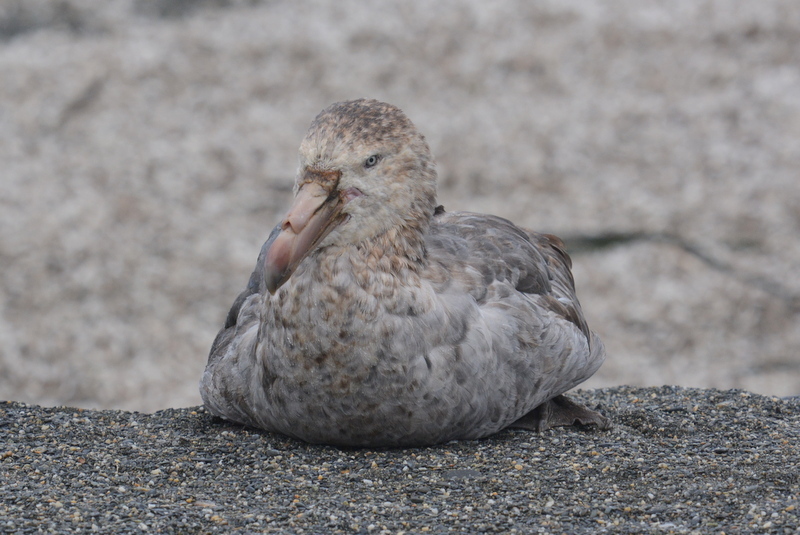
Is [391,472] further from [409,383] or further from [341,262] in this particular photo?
[341,262]

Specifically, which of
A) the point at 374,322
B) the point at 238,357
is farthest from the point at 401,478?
the point at 238,357

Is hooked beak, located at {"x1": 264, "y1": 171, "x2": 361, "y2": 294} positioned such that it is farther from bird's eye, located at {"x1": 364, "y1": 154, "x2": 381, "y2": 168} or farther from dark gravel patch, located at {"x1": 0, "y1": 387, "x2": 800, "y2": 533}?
dark gravel patch, located at {"x1": 0, "y1": 387, "x2": 800, "y2": 533}

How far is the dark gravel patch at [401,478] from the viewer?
4105 mm

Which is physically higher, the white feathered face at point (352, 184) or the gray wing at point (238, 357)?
the white feathered face at point (352, 184)

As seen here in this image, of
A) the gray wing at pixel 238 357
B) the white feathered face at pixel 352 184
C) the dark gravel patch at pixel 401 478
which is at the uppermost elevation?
the white feathered face at pixel 352 184

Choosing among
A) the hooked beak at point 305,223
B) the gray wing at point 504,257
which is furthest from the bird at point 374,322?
the gray wing at point 504,257

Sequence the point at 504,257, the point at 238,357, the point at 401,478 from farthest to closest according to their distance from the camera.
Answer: the point at 504,257 → the point at 238,357 → the point at 401,478

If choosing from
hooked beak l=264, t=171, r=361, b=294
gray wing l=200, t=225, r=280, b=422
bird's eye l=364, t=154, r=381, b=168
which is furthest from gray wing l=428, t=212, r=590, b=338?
gray wing l=200, t=225, r=280, b=422

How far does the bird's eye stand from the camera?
5.00m

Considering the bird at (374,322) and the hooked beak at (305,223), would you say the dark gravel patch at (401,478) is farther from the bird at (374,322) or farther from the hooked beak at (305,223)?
the hooked beak at (305,223)

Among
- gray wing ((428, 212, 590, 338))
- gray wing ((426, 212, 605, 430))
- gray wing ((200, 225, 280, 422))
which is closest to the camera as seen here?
gray wing ((426, 212, 605, 430))

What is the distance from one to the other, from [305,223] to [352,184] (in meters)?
0.31

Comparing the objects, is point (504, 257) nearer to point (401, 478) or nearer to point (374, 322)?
point (374, 322)

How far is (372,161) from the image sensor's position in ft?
16.5
